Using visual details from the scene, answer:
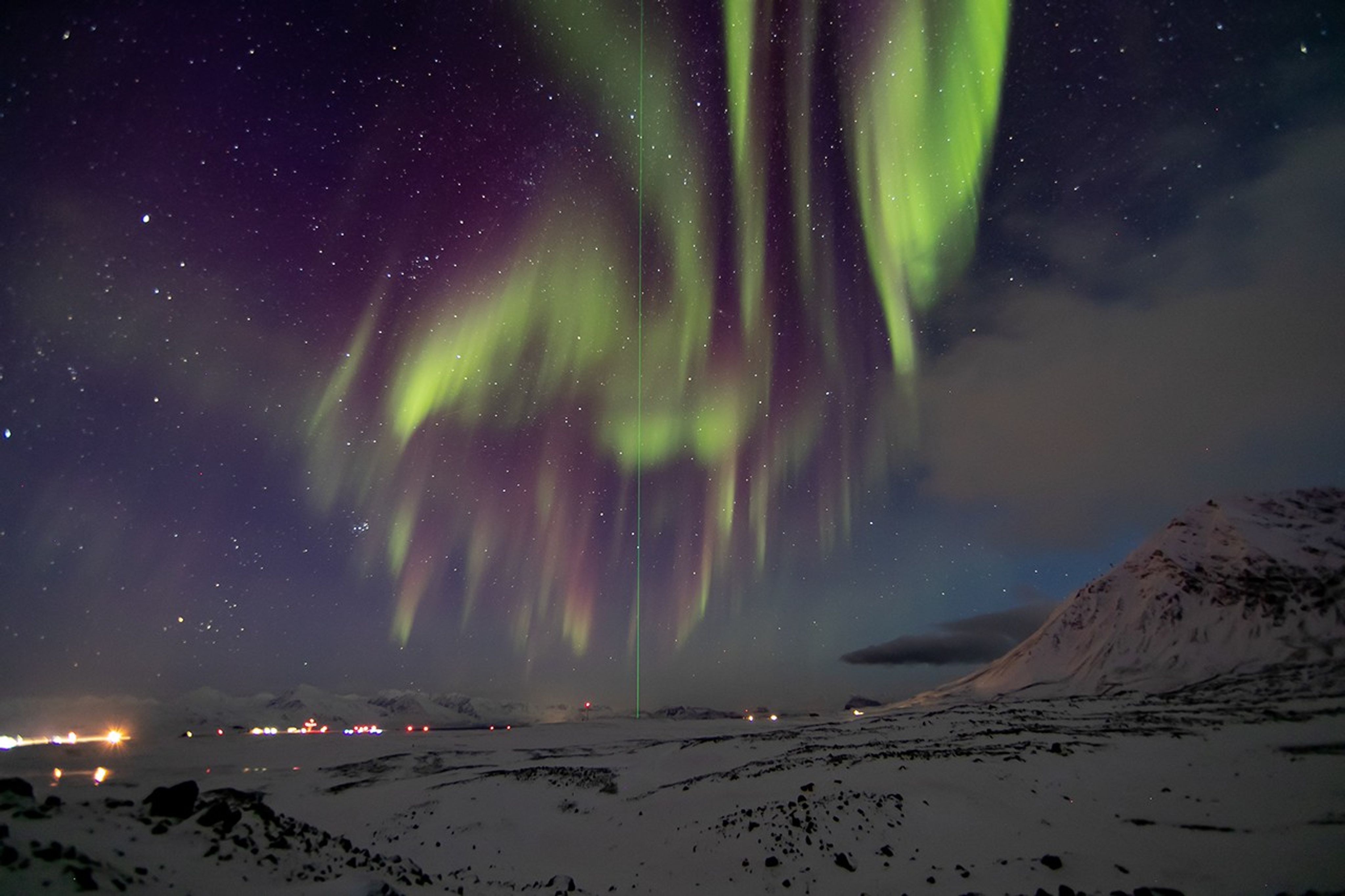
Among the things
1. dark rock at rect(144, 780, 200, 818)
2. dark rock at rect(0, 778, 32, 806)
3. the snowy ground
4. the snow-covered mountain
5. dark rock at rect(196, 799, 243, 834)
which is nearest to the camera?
dark rock at rect(0, 778, 32, 806)

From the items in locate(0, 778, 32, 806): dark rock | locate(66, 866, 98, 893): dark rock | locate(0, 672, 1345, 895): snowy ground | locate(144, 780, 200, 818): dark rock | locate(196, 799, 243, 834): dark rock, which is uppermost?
locate(0, 778, 32, 806): dark rock

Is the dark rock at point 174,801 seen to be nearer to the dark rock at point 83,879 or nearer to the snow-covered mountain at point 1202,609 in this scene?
the dark rock at point 83,879

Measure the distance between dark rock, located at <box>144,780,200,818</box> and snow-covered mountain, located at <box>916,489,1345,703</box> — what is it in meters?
112

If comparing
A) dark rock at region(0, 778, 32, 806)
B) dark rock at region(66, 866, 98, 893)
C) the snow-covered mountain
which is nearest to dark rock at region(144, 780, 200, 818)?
dark rock at region(0, 778, 32, 806)

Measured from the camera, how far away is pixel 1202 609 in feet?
346

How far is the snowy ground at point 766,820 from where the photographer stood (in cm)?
1143

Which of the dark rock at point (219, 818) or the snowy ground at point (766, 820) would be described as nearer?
the snowy ground at point (766, 820)

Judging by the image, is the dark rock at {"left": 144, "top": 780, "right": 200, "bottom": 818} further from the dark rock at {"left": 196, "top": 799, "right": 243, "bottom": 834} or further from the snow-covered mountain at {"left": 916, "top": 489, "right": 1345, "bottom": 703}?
the snow-covered mountain at {"left": 916, "top": 489, "right": 1345, "bottom": 703}

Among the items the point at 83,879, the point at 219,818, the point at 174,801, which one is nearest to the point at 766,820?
the point at 219,818

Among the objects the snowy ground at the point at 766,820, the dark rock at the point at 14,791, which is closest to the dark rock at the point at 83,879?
the snowy ground at the point at 766,820

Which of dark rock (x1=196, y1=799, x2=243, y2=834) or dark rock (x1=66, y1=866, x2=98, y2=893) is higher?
dark rock (x1=66, y1=866, x2=98, y2=893)

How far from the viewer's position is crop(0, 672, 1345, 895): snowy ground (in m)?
11.4

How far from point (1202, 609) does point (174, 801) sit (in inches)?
5500

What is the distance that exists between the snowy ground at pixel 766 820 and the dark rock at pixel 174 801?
36 cm
